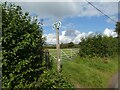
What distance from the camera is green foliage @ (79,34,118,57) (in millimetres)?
29758

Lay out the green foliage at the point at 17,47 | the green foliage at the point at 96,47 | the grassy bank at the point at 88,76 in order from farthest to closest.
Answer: the green foliage at the point at 96,47, the grassy bank at the point at 88,76, the green foliage at the point at 17,47

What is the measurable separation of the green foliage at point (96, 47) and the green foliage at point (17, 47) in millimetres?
17400

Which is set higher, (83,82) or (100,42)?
(100,42)

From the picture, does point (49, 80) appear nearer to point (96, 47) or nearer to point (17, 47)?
point (17, 47)

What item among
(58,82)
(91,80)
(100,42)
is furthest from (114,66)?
(58,82)

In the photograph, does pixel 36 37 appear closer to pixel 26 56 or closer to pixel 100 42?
pixel 26 56

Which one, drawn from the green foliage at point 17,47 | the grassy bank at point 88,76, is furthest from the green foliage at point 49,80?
the grassy bank at point 88,76

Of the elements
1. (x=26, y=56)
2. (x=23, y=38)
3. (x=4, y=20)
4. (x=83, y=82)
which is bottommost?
(x=83, y=82)

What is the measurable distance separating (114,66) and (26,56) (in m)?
15.0

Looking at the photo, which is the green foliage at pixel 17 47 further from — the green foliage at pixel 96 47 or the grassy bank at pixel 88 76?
the green foliage at pixel 96 47

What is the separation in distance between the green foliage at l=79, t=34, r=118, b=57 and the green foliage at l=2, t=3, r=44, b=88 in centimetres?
1740

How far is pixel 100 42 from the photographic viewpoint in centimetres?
3070

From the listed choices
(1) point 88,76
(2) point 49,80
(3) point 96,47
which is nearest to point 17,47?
(2) point 49,80

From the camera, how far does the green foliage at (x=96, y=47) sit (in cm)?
2976
